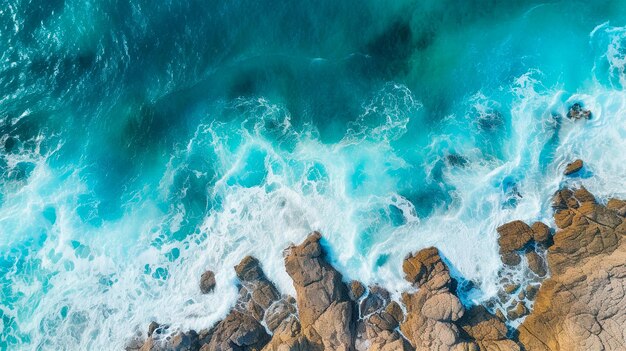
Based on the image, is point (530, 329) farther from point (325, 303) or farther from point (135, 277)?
point (135, 277)

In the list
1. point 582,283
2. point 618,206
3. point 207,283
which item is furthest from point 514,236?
point 207,283

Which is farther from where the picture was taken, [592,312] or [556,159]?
[556,159]

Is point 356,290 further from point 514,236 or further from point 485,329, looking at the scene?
point 514,236

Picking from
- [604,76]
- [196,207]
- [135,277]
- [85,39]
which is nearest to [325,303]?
[196,207]

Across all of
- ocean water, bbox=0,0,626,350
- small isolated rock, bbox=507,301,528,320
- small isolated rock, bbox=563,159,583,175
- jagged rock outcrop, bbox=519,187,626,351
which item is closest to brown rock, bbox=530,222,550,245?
jagged rock outcrop, bbox=519,187,626,351

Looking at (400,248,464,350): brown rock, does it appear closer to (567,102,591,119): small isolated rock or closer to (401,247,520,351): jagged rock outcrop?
(401,247,520,351): jagged rock outcrop
